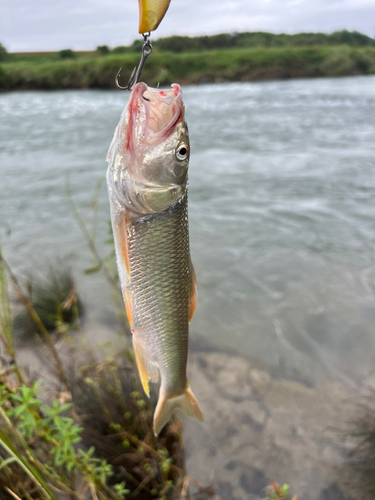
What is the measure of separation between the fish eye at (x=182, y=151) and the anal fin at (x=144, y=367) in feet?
2.75

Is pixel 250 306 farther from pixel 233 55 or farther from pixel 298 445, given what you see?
pixel 233 55

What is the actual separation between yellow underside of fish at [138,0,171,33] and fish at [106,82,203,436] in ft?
0.83

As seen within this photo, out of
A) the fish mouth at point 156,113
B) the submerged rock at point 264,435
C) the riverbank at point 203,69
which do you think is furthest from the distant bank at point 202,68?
the fish mouth at point 156,113

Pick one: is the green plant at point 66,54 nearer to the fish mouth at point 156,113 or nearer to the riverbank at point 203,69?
the riverbank at point 203,69

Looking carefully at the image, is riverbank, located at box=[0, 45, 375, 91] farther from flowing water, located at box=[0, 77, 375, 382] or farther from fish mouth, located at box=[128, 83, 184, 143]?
fish mouth, located at box=[128, 83, 184, 143]

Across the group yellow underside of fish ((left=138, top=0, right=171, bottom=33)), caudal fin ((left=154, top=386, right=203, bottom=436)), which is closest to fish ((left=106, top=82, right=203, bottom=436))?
yellow underside of fish ((left=138, top=0, right=171, bottom=33))

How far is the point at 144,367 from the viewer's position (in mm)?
1796

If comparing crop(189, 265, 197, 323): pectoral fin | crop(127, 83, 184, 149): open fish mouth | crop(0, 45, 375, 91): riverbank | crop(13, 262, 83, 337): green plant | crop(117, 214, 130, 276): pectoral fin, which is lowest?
crop(13, 262, 83, 337): green plant

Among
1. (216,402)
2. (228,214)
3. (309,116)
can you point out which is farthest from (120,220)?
(309,116)

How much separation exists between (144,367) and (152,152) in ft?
3.30

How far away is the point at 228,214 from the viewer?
393 inches

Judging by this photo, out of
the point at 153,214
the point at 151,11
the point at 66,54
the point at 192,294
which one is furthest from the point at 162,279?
the point at 66,54

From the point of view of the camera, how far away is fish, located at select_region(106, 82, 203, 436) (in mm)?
1396

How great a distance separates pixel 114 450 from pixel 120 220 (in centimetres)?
215
